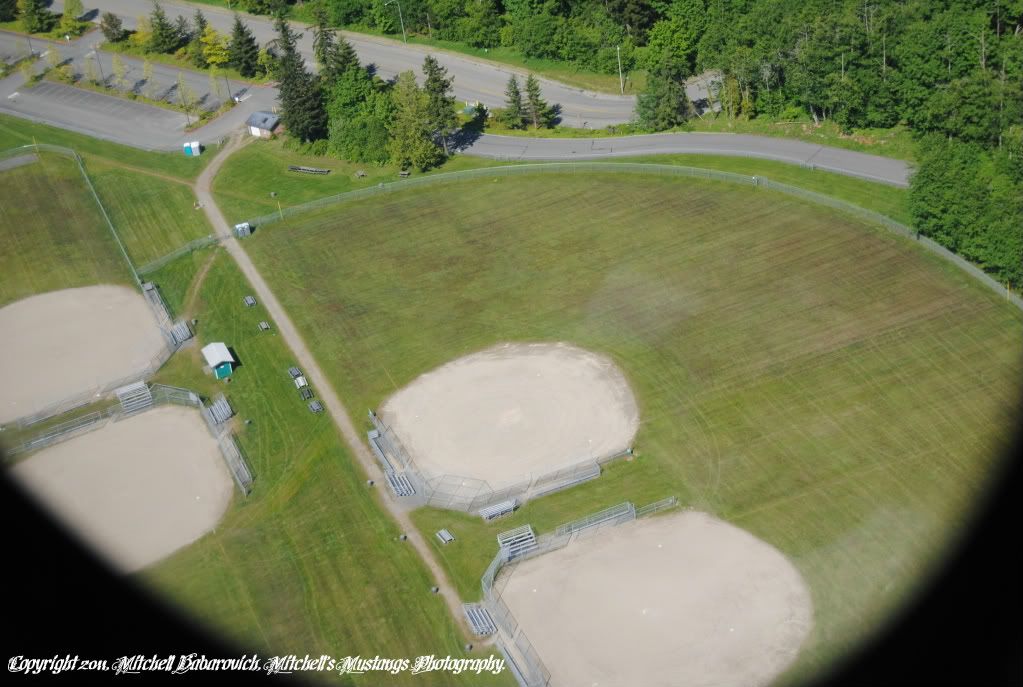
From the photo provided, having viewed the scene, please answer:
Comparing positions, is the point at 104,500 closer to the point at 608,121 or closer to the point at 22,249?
the point at 22,249

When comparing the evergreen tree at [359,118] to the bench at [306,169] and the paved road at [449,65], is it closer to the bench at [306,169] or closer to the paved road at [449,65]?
the bench at [306,169]

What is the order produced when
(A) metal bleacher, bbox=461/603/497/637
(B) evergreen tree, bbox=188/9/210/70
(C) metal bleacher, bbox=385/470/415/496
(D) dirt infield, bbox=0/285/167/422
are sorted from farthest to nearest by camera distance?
(B) evergreen tree, bbox=188/9/210/70, (D) dirt infield, bbox=0/285/167/422, (C) metal bleacher, bbox=385/470/415/496, (A) metal bleacher, bbox=461/603/497/637

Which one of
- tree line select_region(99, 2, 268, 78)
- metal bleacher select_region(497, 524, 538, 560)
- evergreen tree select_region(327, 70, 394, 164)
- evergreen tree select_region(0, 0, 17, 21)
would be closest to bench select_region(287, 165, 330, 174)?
evergreen tree select_region(327, 70, 394, 164)

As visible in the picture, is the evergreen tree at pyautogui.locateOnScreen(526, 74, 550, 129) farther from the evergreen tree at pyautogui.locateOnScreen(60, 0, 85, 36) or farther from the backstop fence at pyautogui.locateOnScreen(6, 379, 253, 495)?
the evergreen tree at pyautogui.locateOnScreen(60, 0, 85, 36)

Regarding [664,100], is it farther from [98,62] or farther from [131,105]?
[98,62]

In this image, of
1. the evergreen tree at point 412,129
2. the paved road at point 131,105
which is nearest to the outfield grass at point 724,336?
the evergreen tree at point 412,129

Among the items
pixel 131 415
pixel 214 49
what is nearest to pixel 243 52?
pixel 214 49

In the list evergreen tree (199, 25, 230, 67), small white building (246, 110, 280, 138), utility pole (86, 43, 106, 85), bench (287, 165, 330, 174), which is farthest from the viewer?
utility pole (86, 43, 106, 85)

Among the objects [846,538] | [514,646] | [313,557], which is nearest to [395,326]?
[313,557]
